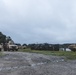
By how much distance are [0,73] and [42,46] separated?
58.8 m

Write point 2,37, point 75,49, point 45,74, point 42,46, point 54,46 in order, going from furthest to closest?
point 2,37 < point 42,46 < point 54,46 < point 75,49 < point 45,74

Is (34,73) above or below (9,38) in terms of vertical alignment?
below

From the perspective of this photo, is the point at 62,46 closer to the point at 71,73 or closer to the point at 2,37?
the point at 2,37

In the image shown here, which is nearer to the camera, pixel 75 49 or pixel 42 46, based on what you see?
pixel 75 49

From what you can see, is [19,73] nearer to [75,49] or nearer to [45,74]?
[45,74]

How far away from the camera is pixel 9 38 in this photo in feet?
351

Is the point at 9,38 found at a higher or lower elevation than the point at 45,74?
higher

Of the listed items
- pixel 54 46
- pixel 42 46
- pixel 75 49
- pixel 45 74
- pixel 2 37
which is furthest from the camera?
pixel 2 37

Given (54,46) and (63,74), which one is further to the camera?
(54,46)

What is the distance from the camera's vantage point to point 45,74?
15.7m

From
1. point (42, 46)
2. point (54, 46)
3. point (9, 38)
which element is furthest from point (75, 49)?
point (9, 38)

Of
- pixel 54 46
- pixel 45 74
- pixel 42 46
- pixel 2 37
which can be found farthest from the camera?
pixel 2 37

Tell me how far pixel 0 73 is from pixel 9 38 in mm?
A: 90969

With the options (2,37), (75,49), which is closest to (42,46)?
(75,49)
